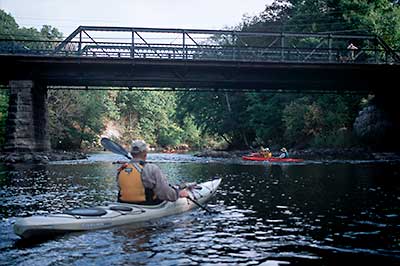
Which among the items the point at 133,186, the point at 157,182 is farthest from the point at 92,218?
the point at 157,182

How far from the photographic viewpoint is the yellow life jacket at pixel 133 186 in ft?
30.9

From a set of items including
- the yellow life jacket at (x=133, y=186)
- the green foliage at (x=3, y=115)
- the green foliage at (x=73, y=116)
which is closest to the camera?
the yellow life jacket at (x=133, y=186)

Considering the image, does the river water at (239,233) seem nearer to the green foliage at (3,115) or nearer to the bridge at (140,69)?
the bridge at (140,69)

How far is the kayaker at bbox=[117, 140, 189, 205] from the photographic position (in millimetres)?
9457

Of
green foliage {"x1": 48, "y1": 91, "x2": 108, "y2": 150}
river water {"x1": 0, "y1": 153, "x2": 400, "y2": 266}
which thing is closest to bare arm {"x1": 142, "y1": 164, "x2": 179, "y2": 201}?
river water {"x1": 0, "y1": 153, "x2": 400, "y2": 266}

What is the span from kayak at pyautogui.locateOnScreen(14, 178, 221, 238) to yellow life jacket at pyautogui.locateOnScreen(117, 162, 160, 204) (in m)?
0.15

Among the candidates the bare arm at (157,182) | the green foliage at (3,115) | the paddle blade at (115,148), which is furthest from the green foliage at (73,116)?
the bare arm at (157,182)

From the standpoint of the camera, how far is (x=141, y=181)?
9.56 m

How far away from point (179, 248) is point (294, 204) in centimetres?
540

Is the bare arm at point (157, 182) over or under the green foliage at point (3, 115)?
under

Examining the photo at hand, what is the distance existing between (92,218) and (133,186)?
112 centimetres

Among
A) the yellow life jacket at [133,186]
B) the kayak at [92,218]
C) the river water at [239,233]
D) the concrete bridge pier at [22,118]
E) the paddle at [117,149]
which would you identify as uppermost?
the concrete bridge pier at [22,118]

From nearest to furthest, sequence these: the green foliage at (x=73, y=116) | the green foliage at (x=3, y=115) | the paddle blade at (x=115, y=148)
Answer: the paddle blade at (x=115, y=148)
the green foliage at (x=3, y=115)
the green foliage at (x=73, y=116)

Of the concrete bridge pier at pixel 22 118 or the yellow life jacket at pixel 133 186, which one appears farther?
the concrete bridge pier at pixel 22 118
